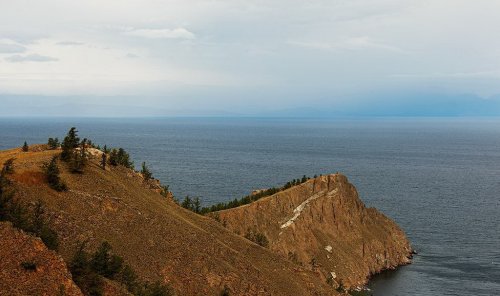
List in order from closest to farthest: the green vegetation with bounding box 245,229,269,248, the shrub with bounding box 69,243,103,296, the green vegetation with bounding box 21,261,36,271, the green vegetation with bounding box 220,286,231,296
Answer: the green vegetation with bounding box 21,261,36,271, the shrub with bounding box 69,243,103,296, the green vegetation with bounding box 220,286,231,296, the green vegetation with bounding box 245,229,269,248

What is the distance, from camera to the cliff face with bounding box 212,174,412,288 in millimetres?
82438

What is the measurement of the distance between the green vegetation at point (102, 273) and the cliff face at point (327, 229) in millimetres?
41857

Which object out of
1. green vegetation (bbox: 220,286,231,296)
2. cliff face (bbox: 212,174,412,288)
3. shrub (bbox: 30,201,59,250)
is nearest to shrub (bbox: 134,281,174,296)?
green vegetation (bbox: 220,286,231,296)

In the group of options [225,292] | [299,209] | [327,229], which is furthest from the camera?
[327,229]

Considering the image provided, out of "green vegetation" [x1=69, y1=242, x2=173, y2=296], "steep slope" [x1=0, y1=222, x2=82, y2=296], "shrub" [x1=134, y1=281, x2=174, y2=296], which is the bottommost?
"shrub" [x1=134, y1=281, x2=174, y2=296]

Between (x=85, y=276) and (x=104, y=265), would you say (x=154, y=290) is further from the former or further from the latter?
(x=85, y=276)

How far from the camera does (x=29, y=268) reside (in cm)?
2966

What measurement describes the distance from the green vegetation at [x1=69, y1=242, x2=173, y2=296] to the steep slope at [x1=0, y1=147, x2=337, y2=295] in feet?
5.86

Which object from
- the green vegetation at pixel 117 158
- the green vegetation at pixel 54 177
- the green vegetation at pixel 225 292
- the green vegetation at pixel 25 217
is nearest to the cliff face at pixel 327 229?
the green vegetation at pixel 117 158

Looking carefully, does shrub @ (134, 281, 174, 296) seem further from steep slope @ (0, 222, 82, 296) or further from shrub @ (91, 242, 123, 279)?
steep slope @ (0, 222, 82, 296)

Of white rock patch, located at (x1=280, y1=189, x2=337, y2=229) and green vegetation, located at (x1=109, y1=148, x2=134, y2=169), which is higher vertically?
green vegetation, located at (x1=109, y1=148, x2=134, y2=169)

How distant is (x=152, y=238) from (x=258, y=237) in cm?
3421

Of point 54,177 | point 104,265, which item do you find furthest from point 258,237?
point 104,265

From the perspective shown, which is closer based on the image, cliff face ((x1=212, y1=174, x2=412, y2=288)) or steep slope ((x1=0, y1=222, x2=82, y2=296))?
steep slope ((x1=0, y1=222, x2=82, y2=296))
